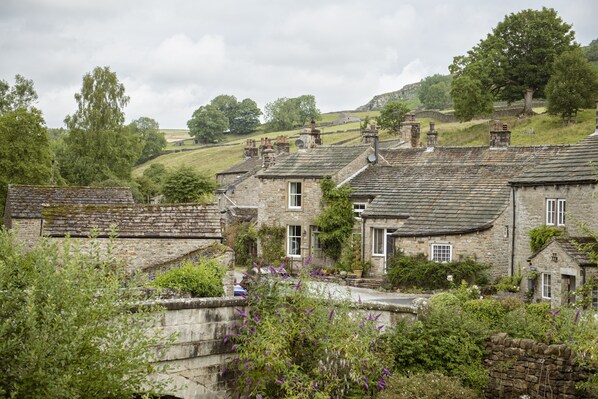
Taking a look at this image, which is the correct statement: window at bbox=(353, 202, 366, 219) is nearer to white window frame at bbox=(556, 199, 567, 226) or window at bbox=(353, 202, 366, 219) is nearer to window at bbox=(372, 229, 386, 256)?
window at bbox=(372, 229, 386, 256)

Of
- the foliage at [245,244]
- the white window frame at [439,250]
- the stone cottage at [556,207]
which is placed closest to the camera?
the stone cottage at [556,207]

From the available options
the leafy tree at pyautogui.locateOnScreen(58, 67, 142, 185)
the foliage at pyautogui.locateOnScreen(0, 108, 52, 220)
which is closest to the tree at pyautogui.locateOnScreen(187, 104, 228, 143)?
the leafy tree at pyautogui.locateOnScreen(58, 67, 142, 185)

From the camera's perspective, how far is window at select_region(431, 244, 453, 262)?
35.2m

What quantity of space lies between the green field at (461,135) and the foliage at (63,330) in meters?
58.4

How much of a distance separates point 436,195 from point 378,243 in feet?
12.7

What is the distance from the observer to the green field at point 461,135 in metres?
70.2

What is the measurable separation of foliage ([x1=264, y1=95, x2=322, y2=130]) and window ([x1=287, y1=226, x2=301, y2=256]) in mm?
103631

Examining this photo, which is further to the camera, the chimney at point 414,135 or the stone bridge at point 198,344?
A: the chimney at point 414,135

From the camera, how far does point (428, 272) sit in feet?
115

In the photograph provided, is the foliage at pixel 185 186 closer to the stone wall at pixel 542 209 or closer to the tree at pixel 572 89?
the tree at pixel 572 89

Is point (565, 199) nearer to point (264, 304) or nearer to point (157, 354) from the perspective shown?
point (264, 304)

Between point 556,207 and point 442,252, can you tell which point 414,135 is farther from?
point 556,207

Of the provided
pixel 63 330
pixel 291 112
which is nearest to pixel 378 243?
pixel 63 330

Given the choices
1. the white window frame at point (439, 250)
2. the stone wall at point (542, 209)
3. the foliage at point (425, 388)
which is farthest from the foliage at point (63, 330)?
the white window frame at point (439, 250)
